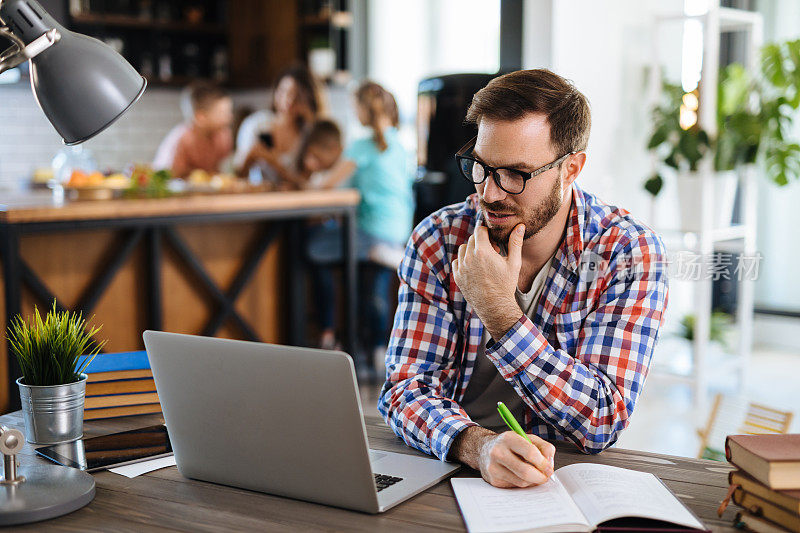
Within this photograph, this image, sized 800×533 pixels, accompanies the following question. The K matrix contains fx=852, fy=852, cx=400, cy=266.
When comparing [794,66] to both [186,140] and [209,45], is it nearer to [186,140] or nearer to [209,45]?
[186,140]

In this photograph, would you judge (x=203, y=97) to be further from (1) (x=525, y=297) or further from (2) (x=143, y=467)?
(2) (x=143, y=467)

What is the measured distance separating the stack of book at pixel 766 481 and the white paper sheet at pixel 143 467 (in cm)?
86

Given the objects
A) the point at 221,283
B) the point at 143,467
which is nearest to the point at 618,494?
the point at 143,467

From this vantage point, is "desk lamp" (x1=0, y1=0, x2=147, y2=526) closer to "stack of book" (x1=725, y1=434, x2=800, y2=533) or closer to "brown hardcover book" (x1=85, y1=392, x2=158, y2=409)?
"brown hardcover book" (x1=85, y1=392, x2=158, y2=409)

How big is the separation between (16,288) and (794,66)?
12.1 feet

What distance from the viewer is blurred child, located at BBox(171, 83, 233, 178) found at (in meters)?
5.41

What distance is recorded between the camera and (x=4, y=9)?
1.12m

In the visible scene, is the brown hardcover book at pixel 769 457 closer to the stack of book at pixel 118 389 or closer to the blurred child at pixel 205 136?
the stack of book at pixel 118 389

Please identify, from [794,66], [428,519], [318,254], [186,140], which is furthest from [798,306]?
[428,519]

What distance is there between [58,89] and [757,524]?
110cm

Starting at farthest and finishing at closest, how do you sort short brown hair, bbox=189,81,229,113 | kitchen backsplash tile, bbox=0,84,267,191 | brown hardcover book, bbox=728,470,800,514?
1. kitchen backsplash tile, bbox=0,84,267,191
2. short brown hair, bbox=189,81,229,113
3. brown hardcover book, bbox=728,470,800,514

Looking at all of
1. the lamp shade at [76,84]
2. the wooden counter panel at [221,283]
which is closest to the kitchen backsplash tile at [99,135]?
the wooden counter panel at [221,283]

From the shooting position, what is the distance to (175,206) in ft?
12.1

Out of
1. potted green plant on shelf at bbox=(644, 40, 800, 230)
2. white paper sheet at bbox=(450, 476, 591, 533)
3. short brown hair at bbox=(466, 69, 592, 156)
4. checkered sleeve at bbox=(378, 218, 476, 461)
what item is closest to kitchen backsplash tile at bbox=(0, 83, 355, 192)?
potted green plant on shelf at bbox=(644, 40, 800, 230)
